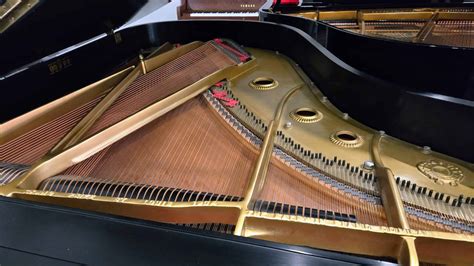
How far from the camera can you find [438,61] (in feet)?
9.87

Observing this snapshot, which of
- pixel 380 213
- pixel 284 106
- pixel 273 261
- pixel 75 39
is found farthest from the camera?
pixel 75 39

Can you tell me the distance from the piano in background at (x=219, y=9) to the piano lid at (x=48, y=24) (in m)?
3.50

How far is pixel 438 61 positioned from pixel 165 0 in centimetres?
254

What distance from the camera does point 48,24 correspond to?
7.38ft

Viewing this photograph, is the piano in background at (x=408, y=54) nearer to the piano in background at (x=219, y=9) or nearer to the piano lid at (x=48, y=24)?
the piano lid at (x=48, y=24)

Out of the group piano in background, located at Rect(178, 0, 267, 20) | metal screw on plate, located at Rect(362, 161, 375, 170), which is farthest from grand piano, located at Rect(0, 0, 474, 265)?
piano in background, located at Rect(178, 0, 267, 20)

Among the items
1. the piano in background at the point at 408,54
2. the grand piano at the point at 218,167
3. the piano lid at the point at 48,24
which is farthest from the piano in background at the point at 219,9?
the piano lid at the point at 48,24

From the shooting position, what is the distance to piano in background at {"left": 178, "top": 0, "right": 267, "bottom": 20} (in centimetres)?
633

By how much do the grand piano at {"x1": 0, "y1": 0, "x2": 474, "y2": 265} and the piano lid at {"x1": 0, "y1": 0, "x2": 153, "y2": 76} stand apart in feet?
0.24

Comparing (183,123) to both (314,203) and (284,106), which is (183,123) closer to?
(284,106)

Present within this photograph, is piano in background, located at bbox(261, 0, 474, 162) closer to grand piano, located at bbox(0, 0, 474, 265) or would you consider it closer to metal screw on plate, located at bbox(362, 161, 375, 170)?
grand piano, located at bbox(0, 0, 474, 265)

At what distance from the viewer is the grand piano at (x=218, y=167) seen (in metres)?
1.12

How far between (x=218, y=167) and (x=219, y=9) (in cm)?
536

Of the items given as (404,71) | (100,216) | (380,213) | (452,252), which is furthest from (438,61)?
(100,216)
